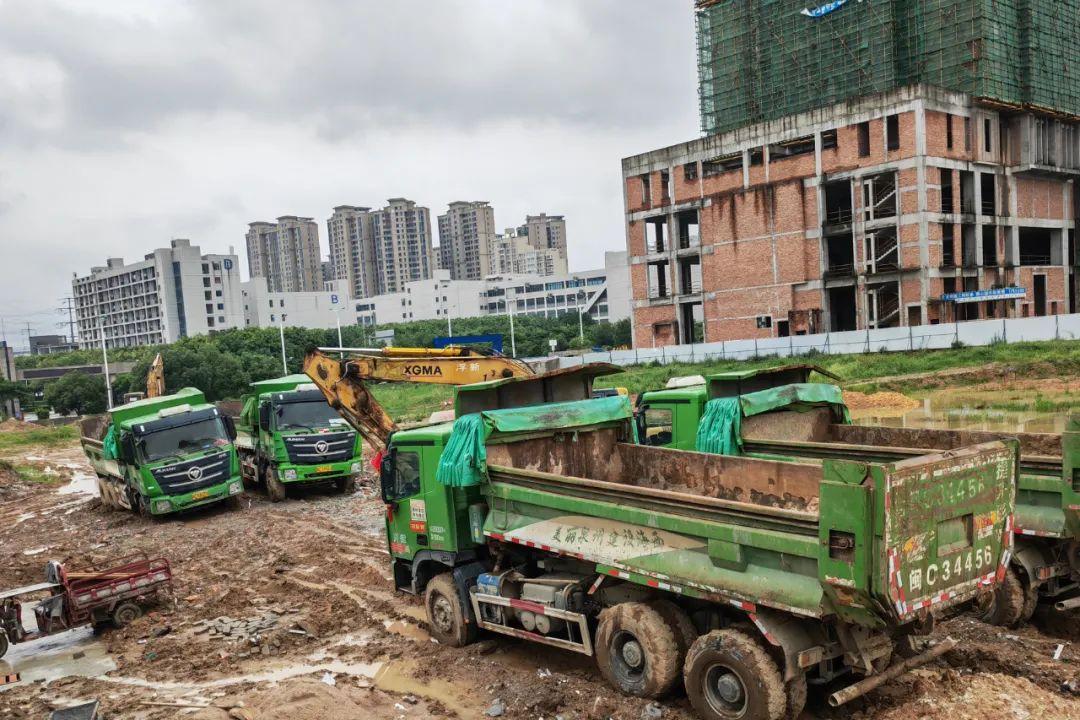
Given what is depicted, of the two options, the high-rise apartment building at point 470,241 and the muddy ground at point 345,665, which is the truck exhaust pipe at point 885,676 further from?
the high-rise apartment building at point 470,241

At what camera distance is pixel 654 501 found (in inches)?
287

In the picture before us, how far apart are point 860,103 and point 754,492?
132ft

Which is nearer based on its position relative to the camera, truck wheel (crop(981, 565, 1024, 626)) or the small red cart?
truck wheel (crop(981, 565, 1024, 626))

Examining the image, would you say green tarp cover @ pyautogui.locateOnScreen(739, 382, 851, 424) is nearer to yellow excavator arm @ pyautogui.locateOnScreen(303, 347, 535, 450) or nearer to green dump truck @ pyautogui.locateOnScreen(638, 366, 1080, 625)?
green dump truck @ pyautogui.locateOnScreen(638, 366, 1080, 625)

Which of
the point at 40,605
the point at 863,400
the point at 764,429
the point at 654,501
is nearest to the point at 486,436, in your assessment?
the point at 654,501

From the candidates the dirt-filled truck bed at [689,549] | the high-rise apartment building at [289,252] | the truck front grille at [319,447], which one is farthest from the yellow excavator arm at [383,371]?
the high-rise apartment building at [289,252]

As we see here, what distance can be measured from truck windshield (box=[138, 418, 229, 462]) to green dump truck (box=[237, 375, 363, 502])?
1.24 meters

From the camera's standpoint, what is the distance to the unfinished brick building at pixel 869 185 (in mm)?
43344

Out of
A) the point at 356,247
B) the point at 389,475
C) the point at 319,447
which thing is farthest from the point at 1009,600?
the point at 356,247

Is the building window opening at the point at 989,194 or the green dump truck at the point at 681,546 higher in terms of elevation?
the building window opening at the point at 989,194

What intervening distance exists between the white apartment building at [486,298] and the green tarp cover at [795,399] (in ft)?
333

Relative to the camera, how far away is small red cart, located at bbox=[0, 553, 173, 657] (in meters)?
10.3

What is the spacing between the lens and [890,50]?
47.8m

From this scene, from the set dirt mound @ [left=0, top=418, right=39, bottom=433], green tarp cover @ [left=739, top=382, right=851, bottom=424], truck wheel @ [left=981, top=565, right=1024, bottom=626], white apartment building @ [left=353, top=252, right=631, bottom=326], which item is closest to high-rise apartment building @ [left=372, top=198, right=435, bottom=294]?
white apartment building @ [left=353, top=252, right=631, bottom=326]
